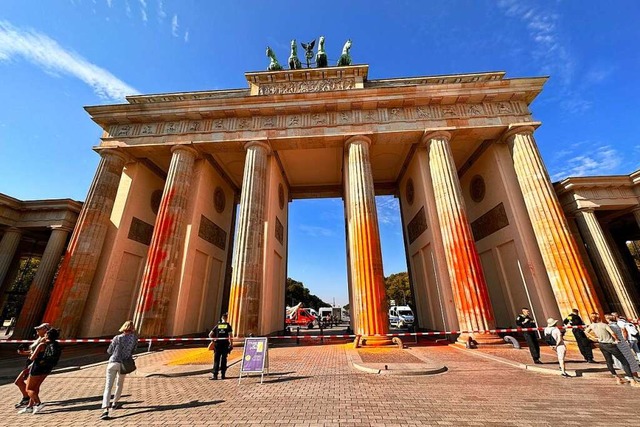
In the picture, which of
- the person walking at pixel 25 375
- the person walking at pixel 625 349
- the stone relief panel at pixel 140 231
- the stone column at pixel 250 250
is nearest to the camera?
the person walking at pixel 25 375

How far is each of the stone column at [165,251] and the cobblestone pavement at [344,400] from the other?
14.6ft

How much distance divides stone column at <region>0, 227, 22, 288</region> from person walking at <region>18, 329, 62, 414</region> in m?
18.7

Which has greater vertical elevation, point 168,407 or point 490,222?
point 490,222

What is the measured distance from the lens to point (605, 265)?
498 inches

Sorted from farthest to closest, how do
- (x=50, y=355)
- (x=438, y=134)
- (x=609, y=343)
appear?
1. (x=438, y=134)
2. (x=609, y=343)
3. (x=50, y=355)

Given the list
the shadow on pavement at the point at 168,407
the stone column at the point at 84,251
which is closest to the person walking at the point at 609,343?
the shadow on pavement at the point at 168,407

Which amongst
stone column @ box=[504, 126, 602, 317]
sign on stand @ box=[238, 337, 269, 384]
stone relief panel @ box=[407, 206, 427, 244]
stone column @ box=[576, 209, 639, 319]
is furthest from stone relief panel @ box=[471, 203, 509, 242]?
sign on stand @ box=[238, 337, 269, 384]

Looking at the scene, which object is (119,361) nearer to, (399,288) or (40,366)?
(40,366)

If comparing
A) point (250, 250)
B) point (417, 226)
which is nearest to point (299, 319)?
point (417, 226)

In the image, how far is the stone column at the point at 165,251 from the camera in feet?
36.3

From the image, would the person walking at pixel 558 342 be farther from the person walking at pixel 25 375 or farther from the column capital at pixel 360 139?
the column capital at pixel 360 139

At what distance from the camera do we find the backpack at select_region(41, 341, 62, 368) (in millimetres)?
4449

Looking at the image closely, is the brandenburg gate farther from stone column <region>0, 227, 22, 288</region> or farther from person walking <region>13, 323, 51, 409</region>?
stone column <region>0, 227, 22, 288</region>

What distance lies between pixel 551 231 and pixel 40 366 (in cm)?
1688
